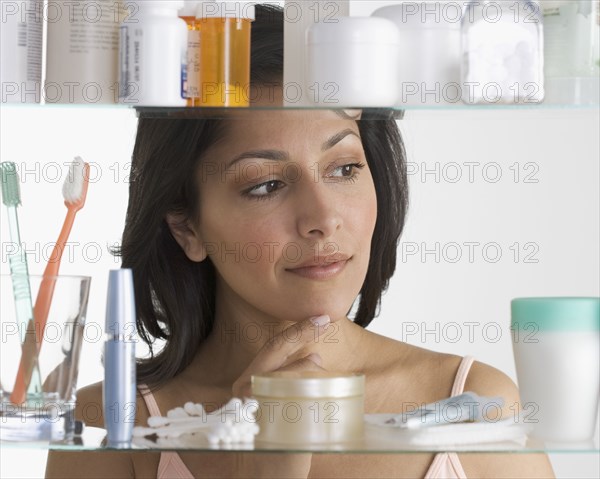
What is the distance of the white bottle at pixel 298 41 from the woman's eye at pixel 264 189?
0.36 ft

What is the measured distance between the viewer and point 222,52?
0.73m

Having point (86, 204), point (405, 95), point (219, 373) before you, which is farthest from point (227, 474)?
point (405, 95)

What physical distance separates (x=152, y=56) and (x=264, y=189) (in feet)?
0.60

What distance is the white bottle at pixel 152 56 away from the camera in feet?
2.33

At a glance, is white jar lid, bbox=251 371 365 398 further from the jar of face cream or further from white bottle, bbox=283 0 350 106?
white bottle, bbox=283 0 350 106

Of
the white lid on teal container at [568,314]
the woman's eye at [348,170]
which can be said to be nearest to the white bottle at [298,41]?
the woman's eye at [348,170]

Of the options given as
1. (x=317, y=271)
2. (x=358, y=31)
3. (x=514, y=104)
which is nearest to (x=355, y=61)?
(x=358, y=31)

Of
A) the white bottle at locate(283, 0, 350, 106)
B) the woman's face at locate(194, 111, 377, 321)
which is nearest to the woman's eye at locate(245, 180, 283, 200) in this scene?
the woman's face at locate(194, 111, 377, 321)

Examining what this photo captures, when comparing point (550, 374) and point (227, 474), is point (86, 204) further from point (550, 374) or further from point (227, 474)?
point (550, 374)

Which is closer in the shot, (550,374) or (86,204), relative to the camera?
(550,374)

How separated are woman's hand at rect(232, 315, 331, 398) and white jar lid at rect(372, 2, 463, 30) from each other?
28cm

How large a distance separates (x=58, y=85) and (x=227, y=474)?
0.38 metres

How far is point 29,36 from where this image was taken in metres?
0.74

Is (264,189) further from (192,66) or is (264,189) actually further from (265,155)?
(192,66)
